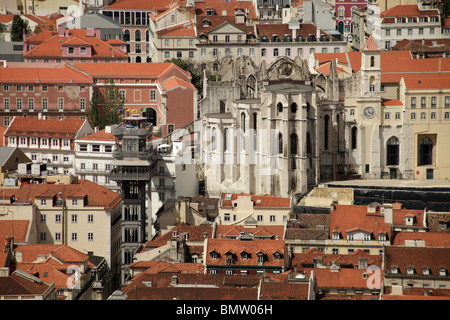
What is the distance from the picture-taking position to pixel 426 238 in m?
73.6

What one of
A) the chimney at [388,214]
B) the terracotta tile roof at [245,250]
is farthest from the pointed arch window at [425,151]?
the terracotta tile roof at [245,250]

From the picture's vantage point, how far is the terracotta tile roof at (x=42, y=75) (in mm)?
118250

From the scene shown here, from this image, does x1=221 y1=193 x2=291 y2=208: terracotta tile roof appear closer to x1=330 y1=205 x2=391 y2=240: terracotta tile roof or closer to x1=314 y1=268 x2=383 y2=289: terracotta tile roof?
x1=330 y1=205 x2=391 y2=240: terracotta tile roof

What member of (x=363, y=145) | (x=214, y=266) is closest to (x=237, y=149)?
(x=363, y=145)

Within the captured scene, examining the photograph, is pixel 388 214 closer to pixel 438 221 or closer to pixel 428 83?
pixel 438 221

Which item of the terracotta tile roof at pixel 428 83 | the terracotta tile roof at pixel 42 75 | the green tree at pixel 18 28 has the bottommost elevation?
the terracotta tile roof at pixel 428 83

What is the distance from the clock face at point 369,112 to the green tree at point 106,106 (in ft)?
83.0

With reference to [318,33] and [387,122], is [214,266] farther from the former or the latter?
[318,33]

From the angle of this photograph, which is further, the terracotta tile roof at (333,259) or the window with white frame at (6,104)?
the window with white frame at (6,104)

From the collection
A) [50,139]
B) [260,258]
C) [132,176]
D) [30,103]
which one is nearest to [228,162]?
[132,176]

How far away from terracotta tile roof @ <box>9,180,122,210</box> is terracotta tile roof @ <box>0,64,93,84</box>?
33403 millimetres

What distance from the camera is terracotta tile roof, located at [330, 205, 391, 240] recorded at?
251 ft

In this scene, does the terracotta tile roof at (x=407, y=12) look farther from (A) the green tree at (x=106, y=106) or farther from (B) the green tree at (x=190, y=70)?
(A) the green tree at (x=106, y=106)
